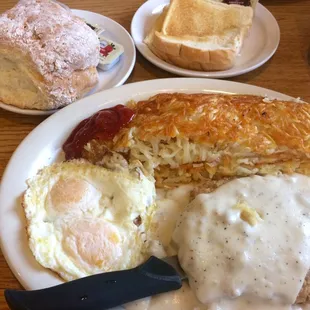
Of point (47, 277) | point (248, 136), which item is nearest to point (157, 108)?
point (248, 136)

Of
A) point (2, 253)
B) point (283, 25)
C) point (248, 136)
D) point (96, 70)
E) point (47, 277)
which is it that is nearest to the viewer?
point (47, 277)

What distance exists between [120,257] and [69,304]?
0.33 m

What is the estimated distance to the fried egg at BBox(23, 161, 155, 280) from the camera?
1.57m

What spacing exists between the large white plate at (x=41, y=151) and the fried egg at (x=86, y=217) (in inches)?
1.8

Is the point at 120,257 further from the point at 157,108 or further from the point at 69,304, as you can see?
the point at 157,108

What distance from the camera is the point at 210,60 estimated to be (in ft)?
8.23

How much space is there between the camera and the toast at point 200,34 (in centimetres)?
251

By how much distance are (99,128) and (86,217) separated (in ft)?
1.57

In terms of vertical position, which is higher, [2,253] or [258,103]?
[258,103]

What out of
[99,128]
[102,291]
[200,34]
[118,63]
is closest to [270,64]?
[200,34]

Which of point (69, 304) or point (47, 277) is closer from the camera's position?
point (69, 304)

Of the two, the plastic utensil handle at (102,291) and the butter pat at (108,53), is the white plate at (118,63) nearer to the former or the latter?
the butter pat at (108,53)

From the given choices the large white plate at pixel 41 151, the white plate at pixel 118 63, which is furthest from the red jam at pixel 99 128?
the white plate at pixel 118 63

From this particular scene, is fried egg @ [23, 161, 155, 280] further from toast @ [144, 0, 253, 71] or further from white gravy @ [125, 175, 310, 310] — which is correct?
toast @ [144, 0, 253, 71]
